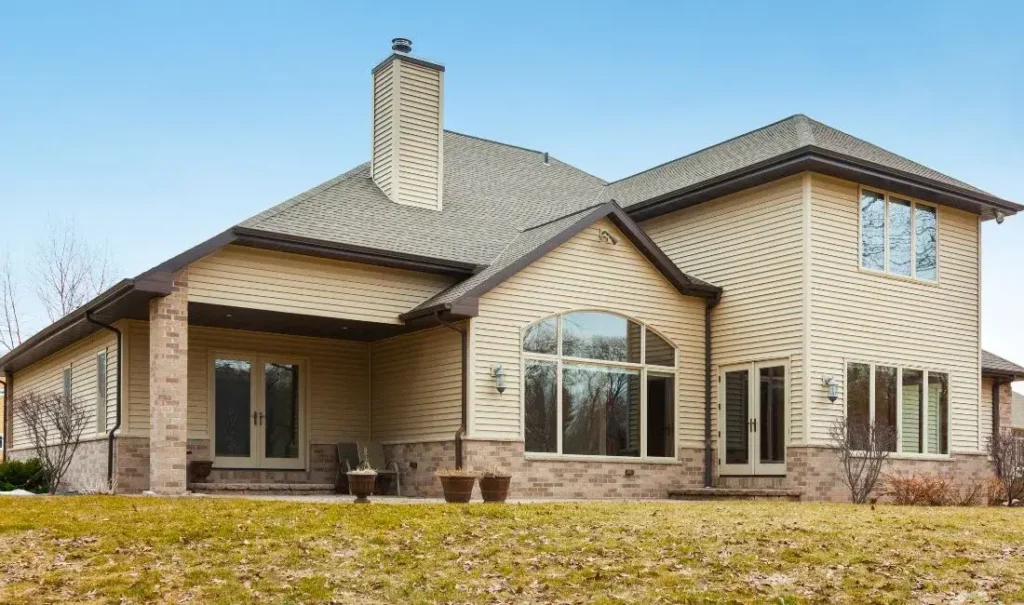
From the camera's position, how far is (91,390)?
18.4 metres

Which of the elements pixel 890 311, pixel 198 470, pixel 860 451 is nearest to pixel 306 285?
pixel 198 470

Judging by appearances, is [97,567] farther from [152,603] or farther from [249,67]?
[249,67]

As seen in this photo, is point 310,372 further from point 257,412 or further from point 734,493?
point 734,493

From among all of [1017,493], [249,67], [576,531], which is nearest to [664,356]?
[1017,493]

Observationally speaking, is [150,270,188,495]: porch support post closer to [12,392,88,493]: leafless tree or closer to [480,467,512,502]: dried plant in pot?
[12,392,88,493]: leafless tree

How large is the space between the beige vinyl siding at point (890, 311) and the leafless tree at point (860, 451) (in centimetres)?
29

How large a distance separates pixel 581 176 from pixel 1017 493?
441 inches

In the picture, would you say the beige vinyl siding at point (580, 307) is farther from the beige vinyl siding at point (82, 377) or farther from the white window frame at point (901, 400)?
the beige vinyl siding at point (82, 377)

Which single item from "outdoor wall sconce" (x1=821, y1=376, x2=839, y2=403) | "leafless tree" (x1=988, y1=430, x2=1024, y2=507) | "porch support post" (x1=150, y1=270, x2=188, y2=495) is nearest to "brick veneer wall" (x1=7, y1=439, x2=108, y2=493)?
"porch support post" (x1=150, y1=270, x2=188, y2=495)

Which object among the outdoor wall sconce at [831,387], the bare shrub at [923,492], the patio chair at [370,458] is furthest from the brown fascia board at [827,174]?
the patio chair at [370,458]

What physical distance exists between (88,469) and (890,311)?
13207mm

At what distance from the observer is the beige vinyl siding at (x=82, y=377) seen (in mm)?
17125

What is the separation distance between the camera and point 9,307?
1358 inches

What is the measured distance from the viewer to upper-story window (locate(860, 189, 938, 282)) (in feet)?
56.9
